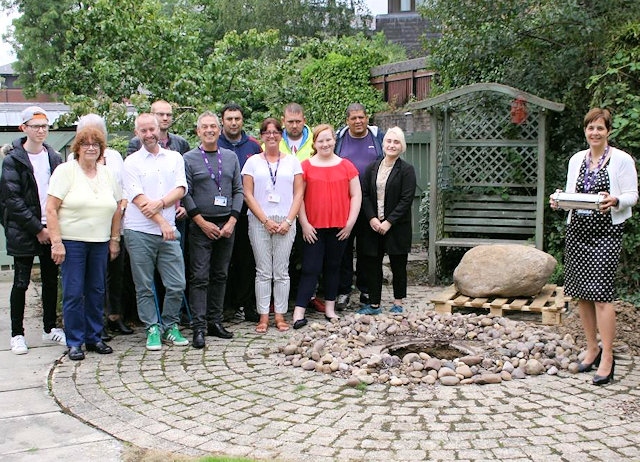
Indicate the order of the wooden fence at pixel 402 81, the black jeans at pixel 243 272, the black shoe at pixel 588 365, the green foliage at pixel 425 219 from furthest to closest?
the wooden fence at pixel 402 81 → the green foliage at pixel 425 219 → the black jeans at pixel 243 272 → the black shoe at pixel 588 365

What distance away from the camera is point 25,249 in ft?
19.1

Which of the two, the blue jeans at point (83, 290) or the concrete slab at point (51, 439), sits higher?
the blue jeans at point (83, 290)

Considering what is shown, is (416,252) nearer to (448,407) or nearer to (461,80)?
(461,80)

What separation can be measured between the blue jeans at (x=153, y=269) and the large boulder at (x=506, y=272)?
2845 mm

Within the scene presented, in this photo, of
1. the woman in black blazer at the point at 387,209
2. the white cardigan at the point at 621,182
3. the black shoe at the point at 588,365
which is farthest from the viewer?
the woman in black blazer at the point at 387,209

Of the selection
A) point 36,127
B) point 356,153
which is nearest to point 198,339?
point 36,127

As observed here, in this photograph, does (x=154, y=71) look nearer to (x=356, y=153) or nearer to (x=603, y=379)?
(x=356, y=153)

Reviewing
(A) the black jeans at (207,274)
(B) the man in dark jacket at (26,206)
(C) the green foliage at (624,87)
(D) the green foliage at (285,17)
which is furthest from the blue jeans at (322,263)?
(D) the green foliage at (285,17)

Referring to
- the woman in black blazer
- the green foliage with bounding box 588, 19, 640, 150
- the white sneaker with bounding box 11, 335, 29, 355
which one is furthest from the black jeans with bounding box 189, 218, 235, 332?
the green foliage with bounding box 588, 19, 640, 150

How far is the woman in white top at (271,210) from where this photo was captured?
6.46 meters

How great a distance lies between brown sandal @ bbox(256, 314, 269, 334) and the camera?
21.3 ft

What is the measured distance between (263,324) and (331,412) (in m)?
2.14

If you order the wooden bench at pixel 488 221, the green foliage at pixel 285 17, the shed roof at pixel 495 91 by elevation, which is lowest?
the wooden bench at pixel 488 221

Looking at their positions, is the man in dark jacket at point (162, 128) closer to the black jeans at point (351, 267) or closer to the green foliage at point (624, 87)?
the black jeans at point (351, 267)
